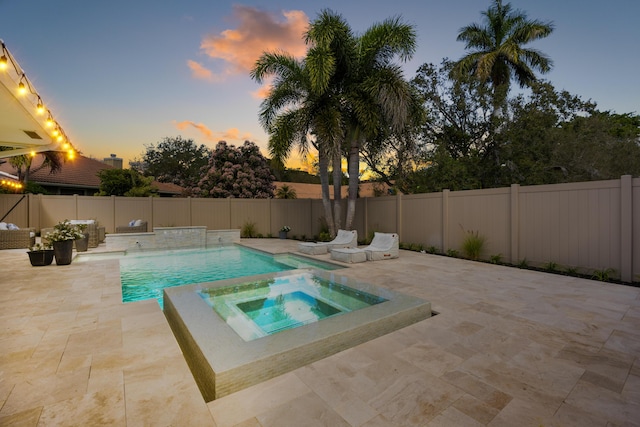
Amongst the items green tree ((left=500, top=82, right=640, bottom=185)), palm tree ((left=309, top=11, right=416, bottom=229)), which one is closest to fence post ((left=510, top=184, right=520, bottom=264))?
palm tree ((left=309, top=11, right=416, bottom=229))

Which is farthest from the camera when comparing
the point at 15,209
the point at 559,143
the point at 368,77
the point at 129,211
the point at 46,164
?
the point at 46,164

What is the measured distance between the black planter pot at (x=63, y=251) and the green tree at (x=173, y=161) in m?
21.4

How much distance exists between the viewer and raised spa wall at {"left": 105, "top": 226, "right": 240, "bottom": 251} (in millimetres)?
10617

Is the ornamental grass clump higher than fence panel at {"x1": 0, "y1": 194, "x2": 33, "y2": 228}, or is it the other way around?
fence panel at {"x1": 0, "y1": 194, "x2": 33, "y2": 228}

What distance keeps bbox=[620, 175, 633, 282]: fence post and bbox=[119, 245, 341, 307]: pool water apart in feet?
18.3

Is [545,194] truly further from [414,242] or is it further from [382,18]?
[382,18]

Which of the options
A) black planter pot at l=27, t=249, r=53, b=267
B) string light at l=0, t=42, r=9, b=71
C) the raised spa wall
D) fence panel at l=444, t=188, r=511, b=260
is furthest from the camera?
the raised spa wall

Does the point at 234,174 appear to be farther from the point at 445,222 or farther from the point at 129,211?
the point at 445,222

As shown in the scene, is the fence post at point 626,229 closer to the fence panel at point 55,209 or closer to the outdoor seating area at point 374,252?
the outdoor seating area at point 374,252

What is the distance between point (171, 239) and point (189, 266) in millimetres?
4376

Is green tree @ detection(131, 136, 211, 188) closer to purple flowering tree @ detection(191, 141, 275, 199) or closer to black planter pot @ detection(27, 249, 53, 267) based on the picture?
purple flowering tree @ detection(191, 141, 275, 199)

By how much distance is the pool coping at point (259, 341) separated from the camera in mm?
2369

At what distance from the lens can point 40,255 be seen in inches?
273

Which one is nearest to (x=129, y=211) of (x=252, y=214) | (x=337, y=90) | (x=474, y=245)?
(x=252, y=214)
